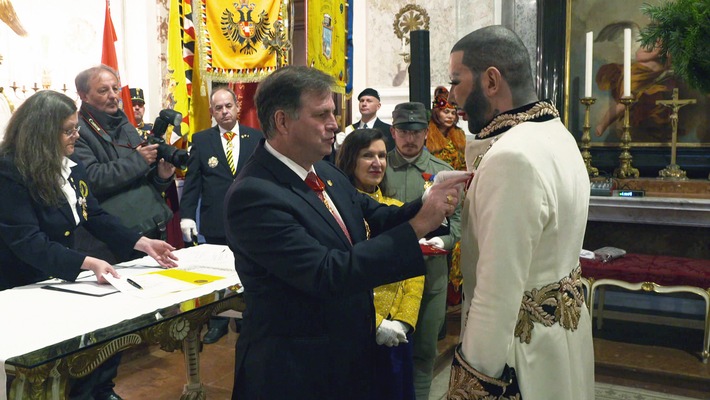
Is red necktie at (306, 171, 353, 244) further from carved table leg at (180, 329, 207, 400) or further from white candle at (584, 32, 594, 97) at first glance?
white candle at (584, 32, 594, 97)

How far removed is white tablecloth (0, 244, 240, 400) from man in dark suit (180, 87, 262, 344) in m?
1.67

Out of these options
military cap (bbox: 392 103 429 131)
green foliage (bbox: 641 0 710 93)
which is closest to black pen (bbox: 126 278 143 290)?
military cap (bbox: 392 103 429 131)

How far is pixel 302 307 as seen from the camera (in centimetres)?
174

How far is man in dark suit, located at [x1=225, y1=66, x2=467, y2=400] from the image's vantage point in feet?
5.46

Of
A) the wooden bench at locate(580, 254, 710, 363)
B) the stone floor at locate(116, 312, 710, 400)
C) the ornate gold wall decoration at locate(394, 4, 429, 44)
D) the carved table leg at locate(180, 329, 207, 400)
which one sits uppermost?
the ornate gold wall decoration at locate(394, 4, 429, 44)

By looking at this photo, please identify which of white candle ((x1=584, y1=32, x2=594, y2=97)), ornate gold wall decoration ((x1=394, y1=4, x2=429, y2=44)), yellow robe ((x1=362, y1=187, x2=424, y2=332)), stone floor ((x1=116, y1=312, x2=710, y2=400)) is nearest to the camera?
yellow robe ((x1=362, y1=187, x2=424, y2=332))

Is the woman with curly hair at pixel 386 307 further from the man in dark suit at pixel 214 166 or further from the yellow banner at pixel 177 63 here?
the yellow banner at pixel 177 63

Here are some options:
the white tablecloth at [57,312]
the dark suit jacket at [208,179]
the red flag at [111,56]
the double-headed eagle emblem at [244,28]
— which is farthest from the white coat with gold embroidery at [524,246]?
the red flag at [111,56]

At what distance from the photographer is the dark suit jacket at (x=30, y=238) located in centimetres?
249

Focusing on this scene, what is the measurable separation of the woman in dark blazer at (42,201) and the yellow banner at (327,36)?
264cm

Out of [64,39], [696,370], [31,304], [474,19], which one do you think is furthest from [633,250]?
[64,39]

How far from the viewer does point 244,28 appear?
16.3 ft

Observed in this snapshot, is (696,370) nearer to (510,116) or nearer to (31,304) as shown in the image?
(510,116)

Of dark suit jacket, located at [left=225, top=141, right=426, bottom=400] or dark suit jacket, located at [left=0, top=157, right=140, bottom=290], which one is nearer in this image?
dark suit jacket, located at [left=225, top=141, right=426, bottom=400]
